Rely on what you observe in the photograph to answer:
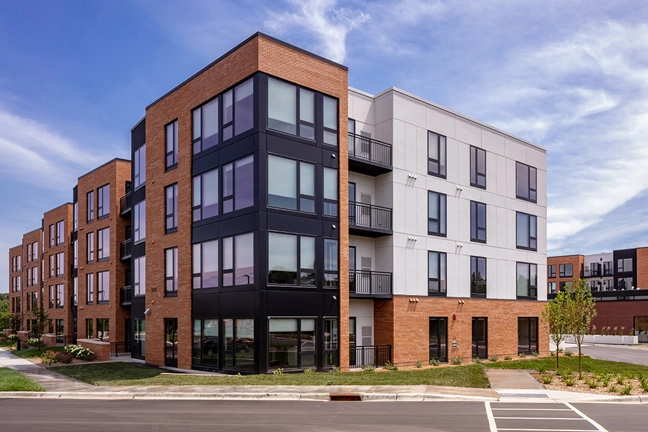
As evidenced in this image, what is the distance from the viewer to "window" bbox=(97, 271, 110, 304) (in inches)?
1734

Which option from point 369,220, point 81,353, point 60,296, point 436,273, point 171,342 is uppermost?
point 369,220

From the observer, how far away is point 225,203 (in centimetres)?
2550

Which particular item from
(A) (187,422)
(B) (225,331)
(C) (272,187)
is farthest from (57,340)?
(A) (187,422)

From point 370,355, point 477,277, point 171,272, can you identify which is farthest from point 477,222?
point 171,272

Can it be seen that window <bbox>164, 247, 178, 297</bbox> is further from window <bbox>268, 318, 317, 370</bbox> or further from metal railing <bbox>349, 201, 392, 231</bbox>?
metal railing <bbox>349, 201, 392, 231</bbox>

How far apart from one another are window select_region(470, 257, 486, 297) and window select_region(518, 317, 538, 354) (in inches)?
186

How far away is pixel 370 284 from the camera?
2777 centimetres

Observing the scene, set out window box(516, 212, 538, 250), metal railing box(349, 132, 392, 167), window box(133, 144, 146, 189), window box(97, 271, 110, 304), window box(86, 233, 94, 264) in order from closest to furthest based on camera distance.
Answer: metal railing box(349, 132, 392, 167)
window box(133, 144, 146, 189)
window box(516, 212, 538, 250)
window box(97, 271, 110, 304)
window box(86, 233, 94, 264)

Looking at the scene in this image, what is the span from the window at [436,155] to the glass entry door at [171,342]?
15070 mm

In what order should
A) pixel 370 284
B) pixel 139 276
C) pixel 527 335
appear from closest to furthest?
pixel 370 284 → pixel 139 276 → pixel 527 335

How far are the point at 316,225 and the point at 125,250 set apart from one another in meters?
21.4

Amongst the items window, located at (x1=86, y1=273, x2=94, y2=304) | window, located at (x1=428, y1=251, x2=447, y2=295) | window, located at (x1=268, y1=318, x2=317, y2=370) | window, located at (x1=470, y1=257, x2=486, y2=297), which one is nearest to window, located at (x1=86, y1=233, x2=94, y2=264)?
window, located at (x1=86, y1=273, x2=94, y2=304)

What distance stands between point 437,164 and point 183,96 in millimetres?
13402

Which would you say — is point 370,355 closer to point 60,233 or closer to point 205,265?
point 205,265
